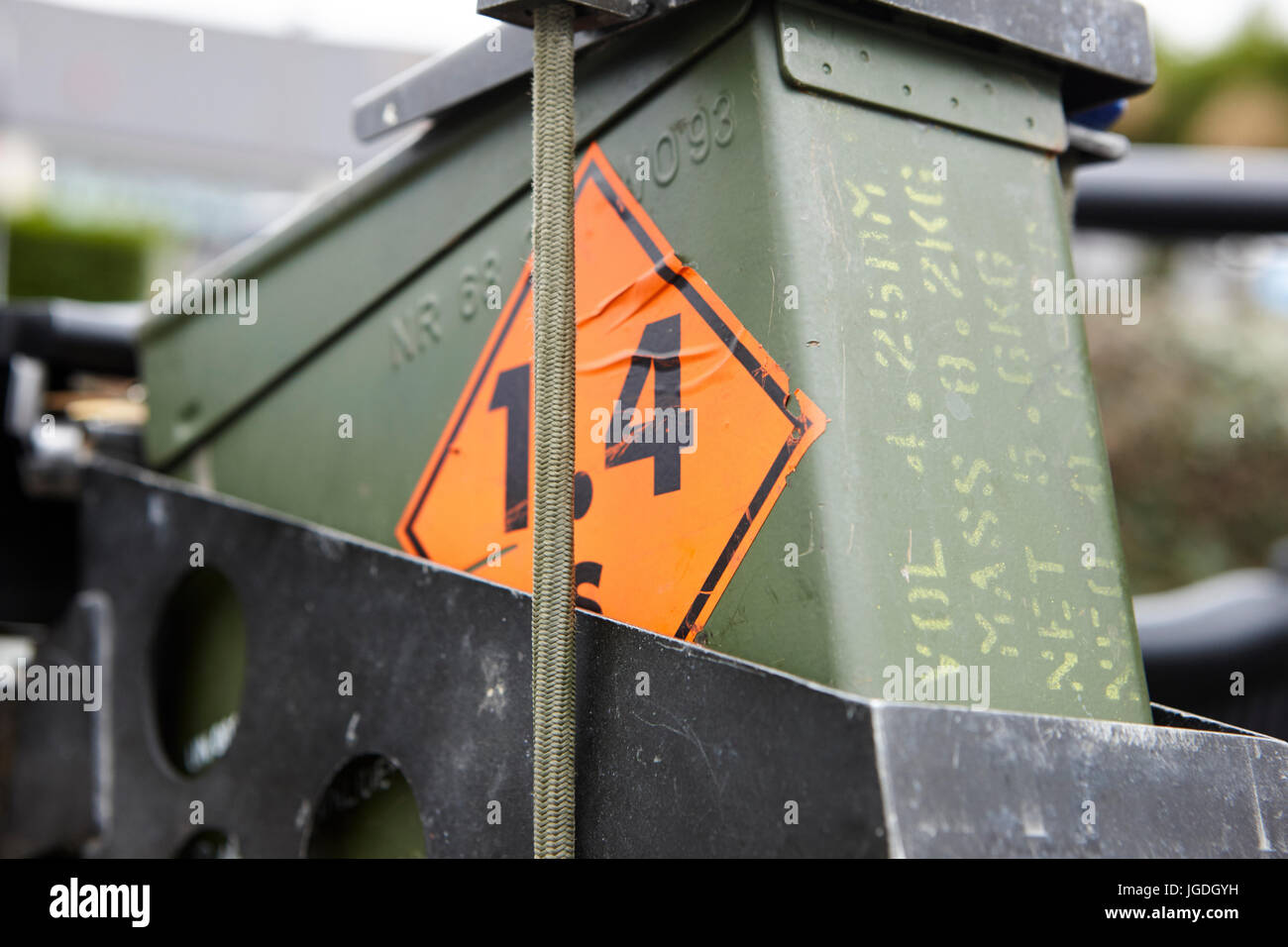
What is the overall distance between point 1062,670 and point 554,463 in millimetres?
409

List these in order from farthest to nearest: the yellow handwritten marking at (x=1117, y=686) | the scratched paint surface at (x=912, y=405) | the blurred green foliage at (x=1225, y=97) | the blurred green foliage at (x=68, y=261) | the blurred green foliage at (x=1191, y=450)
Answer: the blurred green foliage at (x=68, y=261) < the blurred green foliage at (x=1225, y=97) < the blurred green foliage at (x=1191, y=450) < the yellow handwritten marking at (x=1117, y=686) < the scratched paint surface at (x=912, y=405)

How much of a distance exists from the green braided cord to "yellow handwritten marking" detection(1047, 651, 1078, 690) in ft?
1.16

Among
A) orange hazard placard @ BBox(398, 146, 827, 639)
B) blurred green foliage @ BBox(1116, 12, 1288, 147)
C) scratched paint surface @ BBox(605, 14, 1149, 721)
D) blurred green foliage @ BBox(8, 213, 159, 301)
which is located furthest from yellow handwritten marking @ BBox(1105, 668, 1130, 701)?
blurred green foliage @ BBox(8, 213, 159, 301)

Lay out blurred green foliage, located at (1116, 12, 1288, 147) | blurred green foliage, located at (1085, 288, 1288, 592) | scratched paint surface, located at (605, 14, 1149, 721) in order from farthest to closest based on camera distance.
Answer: blurred green foliage, located at (1116, 12, 1288, 147), blurred green foliage, located at (1085, 288, 1288, 592), scratched paint surface, located at (605, 14, 1149, 721)

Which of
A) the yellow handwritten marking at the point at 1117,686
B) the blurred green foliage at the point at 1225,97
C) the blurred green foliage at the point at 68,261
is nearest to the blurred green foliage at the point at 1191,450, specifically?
the blurred green foliage at the point at 1225,97

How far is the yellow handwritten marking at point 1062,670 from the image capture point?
0.95m

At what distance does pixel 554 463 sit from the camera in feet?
3.08

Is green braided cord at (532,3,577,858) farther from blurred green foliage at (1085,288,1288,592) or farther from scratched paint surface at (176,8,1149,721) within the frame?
blurred green foliage at (1085,288,1288,592)

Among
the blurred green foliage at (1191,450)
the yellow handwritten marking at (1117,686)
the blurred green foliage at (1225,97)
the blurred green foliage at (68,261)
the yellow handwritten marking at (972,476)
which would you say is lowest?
the yellow handwritten marking at (1117,686)

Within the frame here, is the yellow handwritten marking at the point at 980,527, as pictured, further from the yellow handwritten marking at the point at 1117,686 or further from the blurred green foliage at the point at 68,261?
the blurred green foliage at the point at 68,261

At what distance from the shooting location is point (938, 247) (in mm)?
1008

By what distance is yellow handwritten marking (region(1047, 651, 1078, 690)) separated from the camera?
953 millimetres

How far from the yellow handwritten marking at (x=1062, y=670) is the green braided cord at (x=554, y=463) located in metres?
0.35
